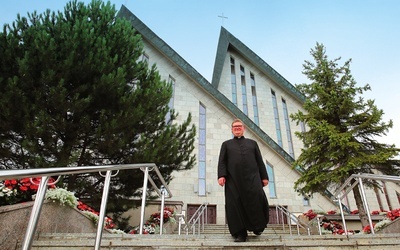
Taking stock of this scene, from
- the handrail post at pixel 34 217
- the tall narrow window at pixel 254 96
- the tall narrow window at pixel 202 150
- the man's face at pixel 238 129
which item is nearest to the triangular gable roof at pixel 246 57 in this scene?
the tall narrow window at pixel 254 96

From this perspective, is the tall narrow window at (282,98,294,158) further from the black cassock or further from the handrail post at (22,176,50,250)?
the handrail post at (22,176,50,250)

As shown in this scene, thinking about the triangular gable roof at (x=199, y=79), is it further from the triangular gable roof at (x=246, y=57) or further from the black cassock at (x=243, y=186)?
the black cassock at (x=243, y=186)

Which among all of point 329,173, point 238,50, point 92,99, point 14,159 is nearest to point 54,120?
point 92,99

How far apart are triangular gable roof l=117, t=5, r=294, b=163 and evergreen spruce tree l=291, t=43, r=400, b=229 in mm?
5438

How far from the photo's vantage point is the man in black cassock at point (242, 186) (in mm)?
3133

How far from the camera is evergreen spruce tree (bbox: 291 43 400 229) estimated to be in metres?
8.12

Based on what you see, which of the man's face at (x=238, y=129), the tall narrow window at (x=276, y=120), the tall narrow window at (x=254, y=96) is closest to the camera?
the man's face at (x=238, y=129)

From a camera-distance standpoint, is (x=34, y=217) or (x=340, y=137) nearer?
(x=34, y=217)

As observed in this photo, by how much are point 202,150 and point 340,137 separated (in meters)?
7.76

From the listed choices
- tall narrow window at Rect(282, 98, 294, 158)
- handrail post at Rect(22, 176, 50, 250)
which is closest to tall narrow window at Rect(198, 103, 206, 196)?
tall narrow window at Rect(282, 98, 294, 158)

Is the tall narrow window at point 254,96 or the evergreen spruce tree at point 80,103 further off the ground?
the tall narrow window at point 254,96

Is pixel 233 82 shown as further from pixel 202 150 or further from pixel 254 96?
pixel 202 150

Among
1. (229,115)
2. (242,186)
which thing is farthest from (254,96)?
(242,186)

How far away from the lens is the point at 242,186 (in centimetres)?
327
